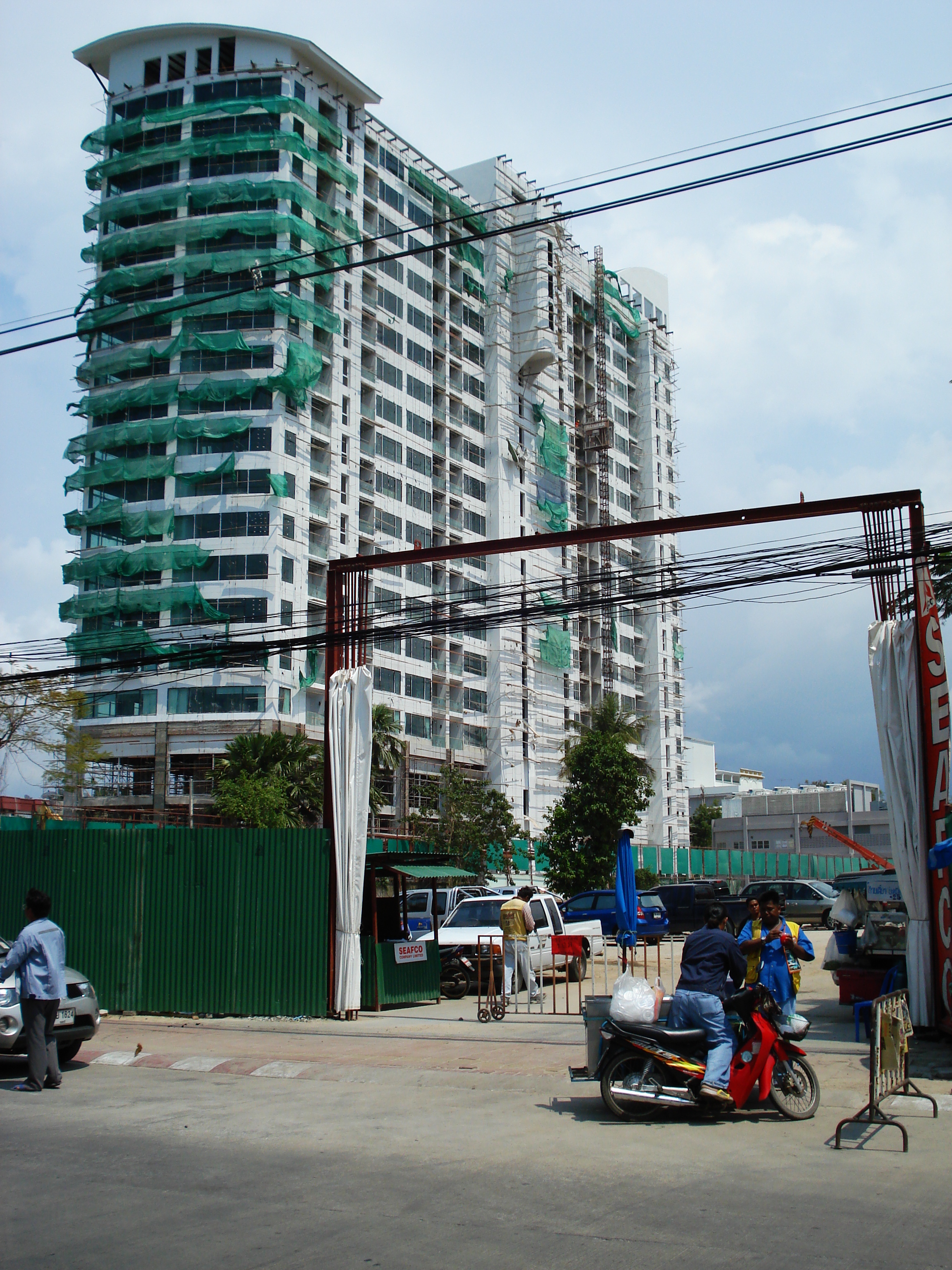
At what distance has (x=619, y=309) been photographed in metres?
99.4

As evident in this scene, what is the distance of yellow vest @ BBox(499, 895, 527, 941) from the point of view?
1733 cm

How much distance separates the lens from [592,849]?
5688 cm

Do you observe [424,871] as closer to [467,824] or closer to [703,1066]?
[703,1066]

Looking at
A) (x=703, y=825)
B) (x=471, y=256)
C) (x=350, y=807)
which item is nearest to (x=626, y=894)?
(x=350, y=807)

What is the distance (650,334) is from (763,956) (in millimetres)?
96065

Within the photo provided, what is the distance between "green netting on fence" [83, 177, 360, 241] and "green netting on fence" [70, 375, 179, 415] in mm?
8923

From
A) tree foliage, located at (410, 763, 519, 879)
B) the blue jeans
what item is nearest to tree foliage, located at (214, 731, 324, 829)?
tree foliage, located at (410, 763, 519, 879)

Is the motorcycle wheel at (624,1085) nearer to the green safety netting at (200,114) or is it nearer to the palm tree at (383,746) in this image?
the palm tree at (383,746)

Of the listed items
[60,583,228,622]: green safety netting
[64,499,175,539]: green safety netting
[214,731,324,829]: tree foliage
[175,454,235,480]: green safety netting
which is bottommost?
[214,731,324,829]: tree foliage

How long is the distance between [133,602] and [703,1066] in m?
54.5

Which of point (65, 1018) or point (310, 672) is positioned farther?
point (310, 672)

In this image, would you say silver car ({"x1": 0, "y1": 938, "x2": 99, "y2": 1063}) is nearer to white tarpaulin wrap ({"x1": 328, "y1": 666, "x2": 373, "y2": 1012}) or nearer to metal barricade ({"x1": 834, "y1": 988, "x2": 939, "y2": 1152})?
white tarpaulin wrap ({"x1": 328, "y1": 666, "x2": 373, "y2": 1012})

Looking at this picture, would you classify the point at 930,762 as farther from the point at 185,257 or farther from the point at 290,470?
the point at 185,257

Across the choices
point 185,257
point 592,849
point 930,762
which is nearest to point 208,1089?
point 930,762
